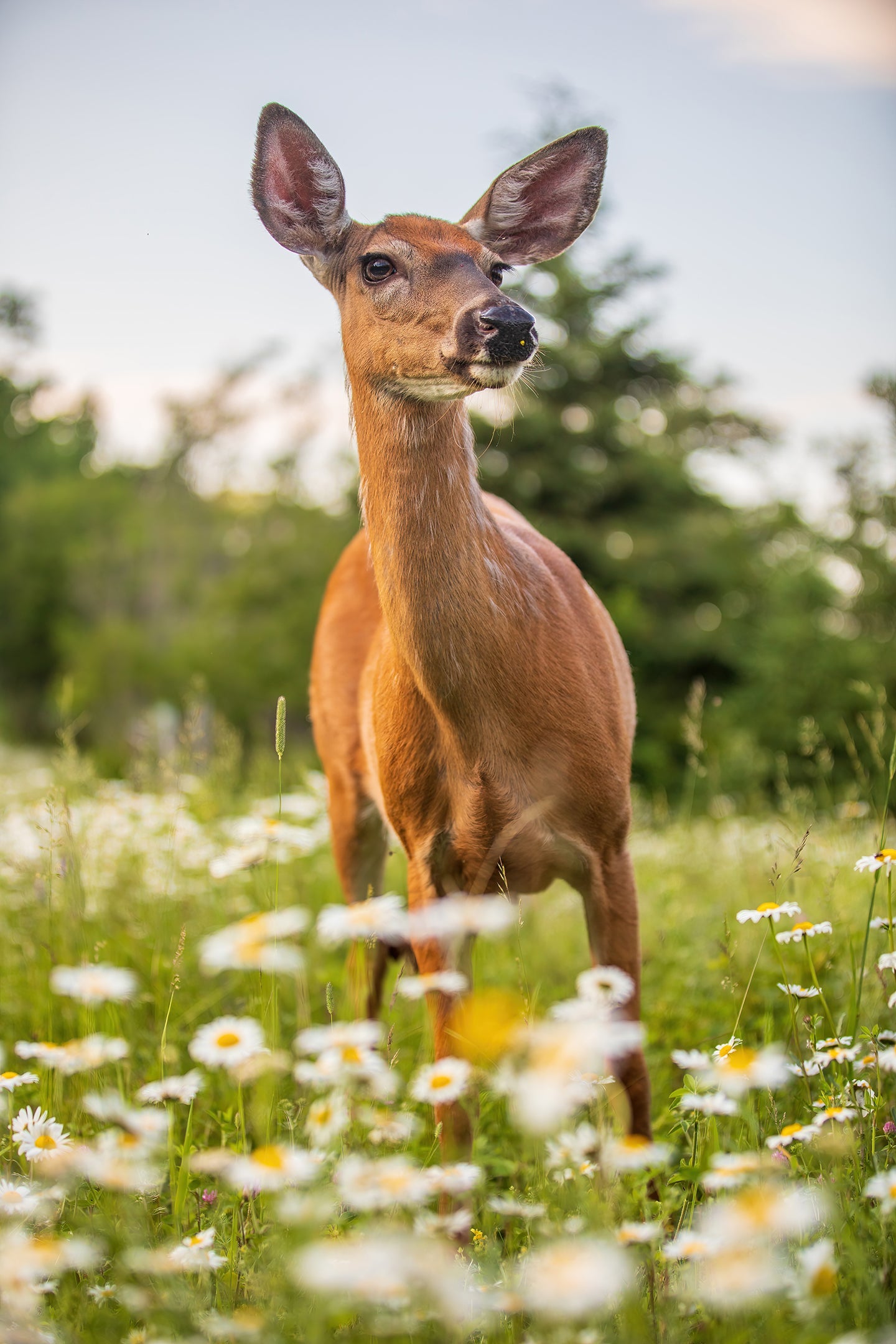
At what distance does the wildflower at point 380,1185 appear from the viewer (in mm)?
1356

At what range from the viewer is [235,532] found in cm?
3662

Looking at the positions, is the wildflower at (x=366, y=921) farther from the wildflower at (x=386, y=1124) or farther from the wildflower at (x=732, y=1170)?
the wildflower at (x=732, y=1170)

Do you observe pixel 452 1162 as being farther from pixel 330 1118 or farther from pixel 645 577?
pixel 645 577

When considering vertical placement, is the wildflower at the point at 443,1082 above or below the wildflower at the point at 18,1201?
above

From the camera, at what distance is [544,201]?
3654 mm

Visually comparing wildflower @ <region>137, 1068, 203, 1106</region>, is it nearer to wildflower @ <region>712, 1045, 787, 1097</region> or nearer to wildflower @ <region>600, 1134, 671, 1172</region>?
wildflower @ <region>600, 1134, 671, 1172</region>

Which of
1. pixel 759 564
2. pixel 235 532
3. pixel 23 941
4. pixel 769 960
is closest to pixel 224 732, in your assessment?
pixel 23 941

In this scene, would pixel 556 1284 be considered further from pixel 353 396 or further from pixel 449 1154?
pixel 353 396

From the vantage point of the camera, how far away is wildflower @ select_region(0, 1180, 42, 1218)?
67.2 inches

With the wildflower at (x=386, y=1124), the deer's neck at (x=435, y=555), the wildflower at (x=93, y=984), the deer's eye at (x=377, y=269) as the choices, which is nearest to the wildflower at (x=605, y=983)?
the wildflower at (x=386, y=1124)

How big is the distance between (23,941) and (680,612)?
19.6m

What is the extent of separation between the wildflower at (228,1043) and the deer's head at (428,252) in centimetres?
172

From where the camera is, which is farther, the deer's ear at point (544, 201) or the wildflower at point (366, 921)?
the deer's ear at point (544, 201)

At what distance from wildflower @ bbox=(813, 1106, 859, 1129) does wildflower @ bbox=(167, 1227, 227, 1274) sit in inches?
39.9
